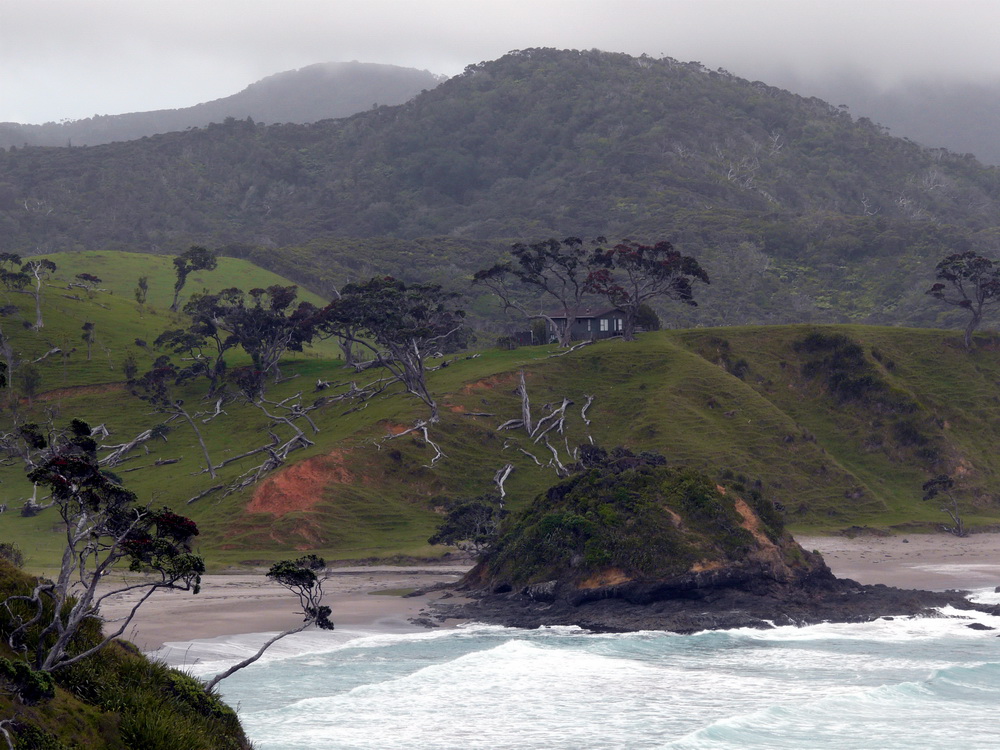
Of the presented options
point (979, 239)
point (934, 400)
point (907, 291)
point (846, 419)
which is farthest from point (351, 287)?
point (979, 239)

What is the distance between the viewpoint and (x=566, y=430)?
76.3 m

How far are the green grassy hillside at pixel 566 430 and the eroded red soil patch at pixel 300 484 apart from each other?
117 millimetres

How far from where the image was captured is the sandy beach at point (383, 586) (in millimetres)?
42344

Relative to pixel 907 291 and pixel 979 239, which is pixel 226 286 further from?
pixel 979 239

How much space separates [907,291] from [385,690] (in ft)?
462

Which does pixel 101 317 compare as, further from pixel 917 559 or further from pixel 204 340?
pixel 917 559

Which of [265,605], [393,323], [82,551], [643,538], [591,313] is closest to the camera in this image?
[82,551]

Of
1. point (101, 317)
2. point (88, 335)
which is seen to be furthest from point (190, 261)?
point (88, 335)

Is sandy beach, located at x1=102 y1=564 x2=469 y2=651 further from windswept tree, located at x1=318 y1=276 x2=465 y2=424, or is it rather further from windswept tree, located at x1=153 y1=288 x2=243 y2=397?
windswept tree, located at x1=153 y1=288 x2=243 y2=397

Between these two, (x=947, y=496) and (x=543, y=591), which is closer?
(x=543, y=591)

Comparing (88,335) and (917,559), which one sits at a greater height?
(88,335)

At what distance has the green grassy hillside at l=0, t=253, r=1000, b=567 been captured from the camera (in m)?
64.8

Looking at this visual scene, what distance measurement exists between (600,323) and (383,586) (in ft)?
161

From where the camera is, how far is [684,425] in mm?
74750
